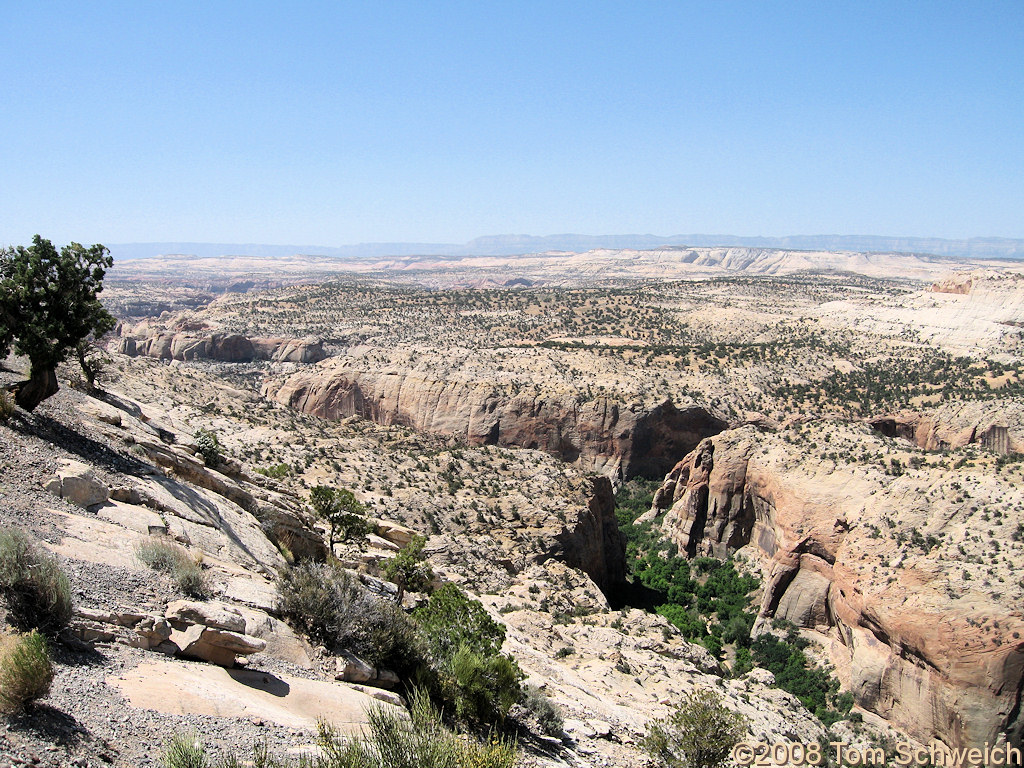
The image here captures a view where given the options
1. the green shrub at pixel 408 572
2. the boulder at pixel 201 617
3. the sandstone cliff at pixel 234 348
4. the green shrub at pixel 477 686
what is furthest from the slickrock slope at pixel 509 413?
the boulder at pixel 201 617

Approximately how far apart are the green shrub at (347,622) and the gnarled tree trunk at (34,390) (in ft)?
31.7

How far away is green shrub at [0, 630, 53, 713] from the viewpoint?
6.75 meters

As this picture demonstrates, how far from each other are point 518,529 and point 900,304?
77.6 m

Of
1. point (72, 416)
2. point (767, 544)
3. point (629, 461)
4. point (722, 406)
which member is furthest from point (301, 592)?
point (722, 406)

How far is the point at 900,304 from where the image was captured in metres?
87.0

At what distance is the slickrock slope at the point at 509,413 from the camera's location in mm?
51812

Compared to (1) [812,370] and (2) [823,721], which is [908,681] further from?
(1) [812,370]

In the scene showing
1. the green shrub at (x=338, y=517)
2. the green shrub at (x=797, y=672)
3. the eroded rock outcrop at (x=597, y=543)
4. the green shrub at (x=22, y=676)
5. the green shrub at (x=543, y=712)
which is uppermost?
the green shrub at (x=22, y=676)

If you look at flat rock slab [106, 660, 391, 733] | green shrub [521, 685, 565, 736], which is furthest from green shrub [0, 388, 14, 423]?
green shrub [521, 685, 565, 736]

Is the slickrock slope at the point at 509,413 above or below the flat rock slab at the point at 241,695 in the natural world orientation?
below

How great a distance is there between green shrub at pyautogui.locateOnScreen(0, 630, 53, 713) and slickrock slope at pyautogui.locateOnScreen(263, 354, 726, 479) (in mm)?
47109

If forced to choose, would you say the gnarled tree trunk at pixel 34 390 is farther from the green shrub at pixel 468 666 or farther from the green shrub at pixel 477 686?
the green shrub at pixel 477 686

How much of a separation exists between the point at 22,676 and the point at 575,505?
2769cm

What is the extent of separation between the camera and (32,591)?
847 centimetres
